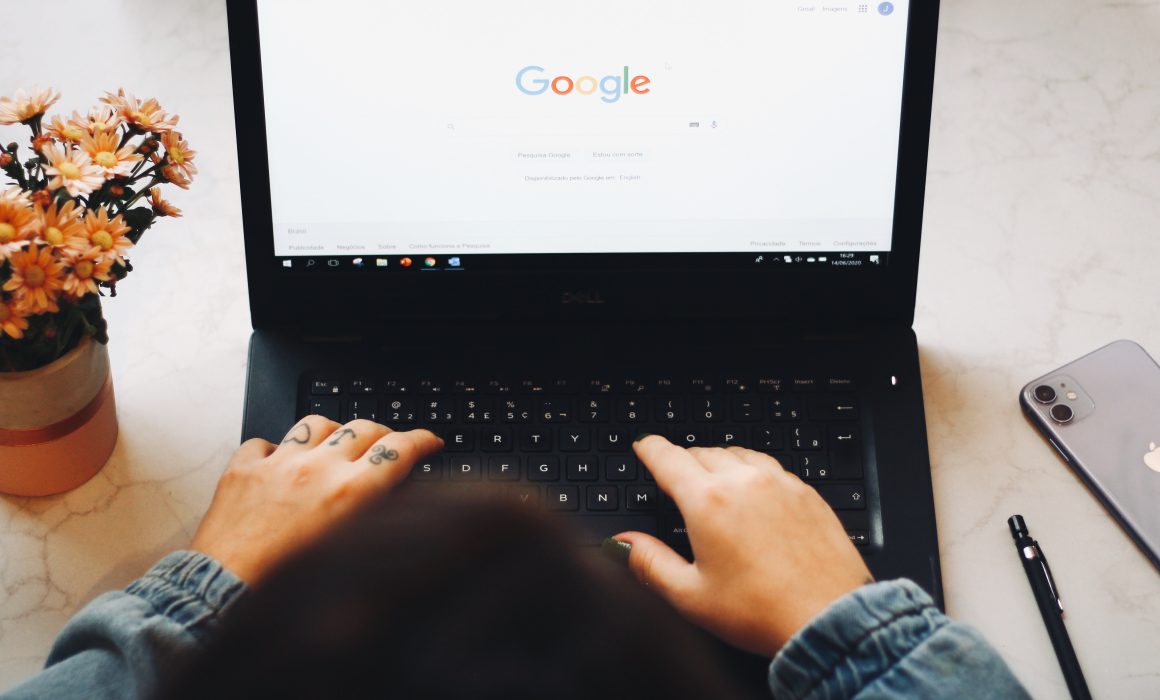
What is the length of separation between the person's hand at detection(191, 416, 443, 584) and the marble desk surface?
0.10 m

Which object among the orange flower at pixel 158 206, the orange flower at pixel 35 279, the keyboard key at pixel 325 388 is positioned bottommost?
the keyboard key at pixel 325 388

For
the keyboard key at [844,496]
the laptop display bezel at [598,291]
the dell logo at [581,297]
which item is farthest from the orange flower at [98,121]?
the keyboard key at [844,496]

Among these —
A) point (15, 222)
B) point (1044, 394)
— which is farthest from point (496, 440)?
point (1044, 394)

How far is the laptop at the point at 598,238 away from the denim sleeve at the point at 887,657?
6.7 inches

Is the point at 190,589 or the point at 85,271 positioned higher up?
the point at 85,271

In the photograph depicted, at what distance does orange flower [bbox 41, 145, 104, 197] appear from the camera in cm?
56

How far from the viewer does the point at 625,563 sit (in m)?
0.65

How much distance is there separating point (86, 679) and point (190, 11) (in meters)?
0.73

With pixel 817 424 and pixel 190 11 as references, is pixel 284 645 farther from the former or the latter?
pixel 190 11

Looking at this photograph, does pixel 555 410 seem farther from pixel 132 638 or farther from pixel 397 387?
pixel 132 638

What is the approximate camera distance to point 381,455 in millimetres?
653

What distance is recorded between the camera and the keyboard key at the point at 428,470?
27.1 inches

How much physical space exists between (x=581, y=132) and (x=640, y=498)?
276 mm

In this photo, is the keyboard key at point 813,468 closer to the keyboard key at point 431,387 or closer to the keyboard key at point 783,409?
the keyboard key at point 783,409
